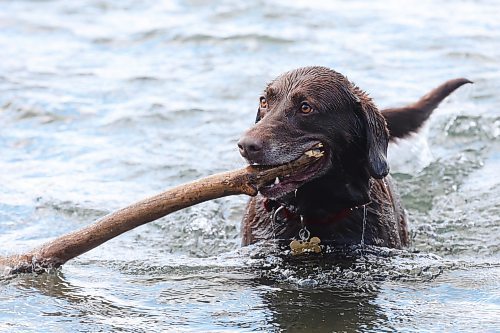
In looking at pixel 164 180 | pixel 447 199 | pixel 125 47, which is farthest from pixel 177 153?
pixel 125 47

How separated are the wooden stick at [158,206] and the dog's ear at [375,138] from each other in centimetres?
40

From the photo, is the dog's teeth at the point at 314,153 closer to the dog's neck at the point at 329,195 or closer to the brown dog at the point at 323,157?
the brown dog at the point at 323,157

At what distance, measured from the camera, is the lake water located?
549cm

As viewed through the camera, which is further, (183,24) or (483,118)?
(183,24)

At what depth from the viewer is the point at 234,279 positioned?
19.7 feet

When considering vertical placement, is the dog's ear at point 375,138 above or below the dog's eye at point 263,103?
below

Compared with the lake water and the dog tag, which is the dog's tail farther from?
the dog tag

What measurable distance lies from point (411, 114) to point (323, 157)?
6.19ft

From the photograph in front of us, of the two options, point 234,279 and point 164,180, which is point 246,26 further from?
point 234,279

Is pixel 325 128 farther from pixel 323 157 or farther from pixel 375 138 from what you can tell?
pixel 375 138

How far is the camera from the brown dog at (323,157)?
5621 millimetres

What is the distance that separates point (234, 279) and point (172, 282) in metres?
0.38

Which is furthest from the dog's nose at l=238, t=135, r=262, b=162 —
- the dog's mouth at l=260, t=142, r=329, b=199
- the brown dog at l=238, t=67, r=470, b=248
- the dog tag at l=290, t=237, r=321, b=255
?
the dog tag at l=290, t=237, r=321, b=255

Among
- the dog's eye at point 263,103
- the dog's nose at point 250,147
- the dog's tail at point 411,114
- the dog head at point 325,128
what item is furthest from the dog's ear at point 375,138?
the dog's tail at point 411,114
